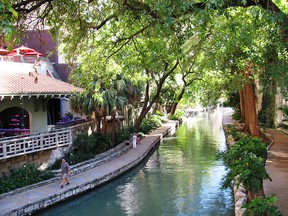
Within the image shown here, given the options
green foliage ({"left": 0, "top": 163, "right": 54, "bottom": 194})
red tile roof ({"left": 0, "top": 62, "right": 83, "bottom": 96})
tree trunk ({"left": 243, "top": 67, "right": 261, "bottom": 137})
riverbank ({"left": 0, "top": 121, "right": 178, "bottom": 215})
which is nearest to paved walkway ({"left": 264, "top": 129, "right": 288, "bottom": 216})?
tree trunk ({"left": 243, "top": 67, "right": 261, "bottom": 137})

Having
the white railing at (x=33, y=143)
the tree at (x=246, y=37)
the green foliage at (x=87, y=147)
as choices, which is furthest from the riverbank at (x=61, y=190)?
the tree at (x=246, y=37)

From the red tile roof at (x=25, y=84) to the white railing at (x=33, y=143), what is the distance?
6.53 feet

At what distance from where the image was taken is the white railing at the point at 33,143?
15461 mm

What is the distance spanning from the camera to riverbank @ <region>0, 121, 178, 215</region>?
43.1 ft

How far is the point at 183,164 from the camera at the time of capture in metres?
23.0

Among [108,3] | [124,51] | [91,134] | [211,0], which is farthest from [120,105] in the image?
[211,0]

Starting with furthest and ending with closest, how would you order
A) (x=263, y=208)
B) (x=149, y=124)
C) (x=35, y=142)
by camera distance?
(x=149, y=124), (x=35, y=142), (x=263, y=208)

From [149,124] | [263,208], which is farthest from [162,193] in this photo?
[149,124]

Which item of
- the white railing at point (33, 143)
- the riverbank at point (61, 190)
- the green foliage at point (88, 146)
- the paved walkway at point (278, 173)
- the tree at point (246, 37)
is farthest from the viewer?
the green foliage at point (88, 146)

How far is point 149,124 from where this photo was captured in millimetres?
38312

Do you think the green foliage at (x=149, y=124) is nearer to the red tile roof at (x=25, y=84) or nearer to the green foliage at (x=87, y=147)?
the green foliage at (x=87, y=147)

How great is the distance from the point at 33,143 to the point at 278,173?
10.8 m

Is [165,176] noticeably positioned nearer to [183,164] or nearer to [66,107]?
[183,164]

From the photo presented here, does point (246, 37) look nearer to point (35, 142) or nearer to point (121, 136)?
point (35, 142)
